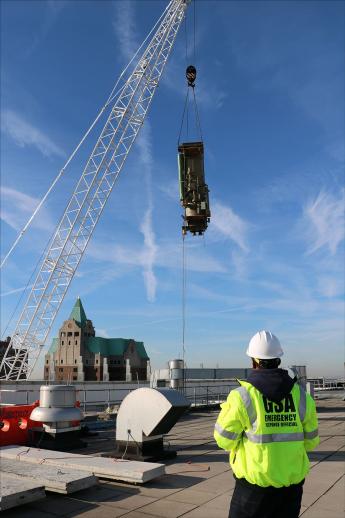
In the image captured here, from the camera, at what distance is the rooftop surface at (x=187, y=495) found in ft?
22.6

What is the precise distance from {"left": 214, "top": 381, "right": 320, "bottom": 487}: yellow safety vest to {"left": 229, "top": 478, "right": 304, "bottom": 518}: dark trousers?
7cm

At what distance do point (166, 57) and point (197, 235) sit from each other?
1367 inches

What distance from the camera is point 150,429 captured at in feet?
32.8

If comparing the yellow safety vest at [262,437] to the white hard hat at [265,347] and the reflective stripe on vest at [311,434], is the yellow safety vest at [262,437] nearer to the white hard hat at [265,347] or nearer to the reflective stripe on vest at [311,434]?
the reflective stripe on vest at [311,434]

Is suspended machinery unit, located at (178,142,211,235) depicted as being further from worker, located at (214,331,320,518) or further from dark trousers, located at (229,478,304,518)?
dark trousers, located at (229,478,304,518)

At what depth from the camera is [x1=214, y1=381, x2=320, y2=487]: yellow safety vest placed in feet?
11.9

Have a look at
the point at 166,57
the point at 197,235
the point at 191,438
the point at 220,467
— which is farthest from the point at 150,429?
the point at 166,57

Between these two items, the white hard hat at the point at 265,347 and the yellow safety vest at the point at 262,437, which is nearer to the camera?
the yellow safety vest at the point at 262,437

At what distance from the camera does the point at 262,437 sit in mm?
3691

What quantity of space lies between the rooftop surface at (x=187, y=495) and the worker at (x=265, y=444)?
138 inches

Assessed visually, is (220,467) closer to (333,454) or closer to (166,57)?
(333,454)

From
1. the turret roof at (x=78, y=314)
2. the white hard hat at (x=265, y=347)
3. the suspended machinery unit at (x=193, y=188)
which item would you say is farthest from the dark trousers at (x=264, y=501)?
the turret roof at (x=78, y=314)

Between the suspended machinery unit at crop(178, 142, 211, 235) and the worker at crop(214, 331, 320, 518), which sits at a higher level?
the suspended machinery unit at crop(178, 142, 211, 235)

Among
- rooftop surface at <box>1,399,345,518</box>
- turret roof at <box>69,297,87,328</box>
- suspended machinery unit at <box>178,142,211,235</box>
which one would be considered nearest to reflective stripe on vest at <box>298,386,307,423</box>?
rooftop surface at <box>1,399,345,518</box>
